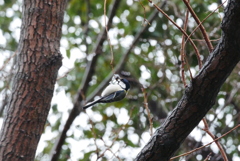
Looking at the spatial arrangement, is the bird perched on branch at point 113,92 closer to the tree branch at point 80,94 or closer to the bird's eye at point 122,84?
the bird's eye at point 122,84

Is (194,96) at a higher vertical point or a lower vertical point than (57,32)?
lower

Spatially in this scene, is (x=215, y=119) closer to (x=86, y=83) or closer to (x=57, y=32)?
(x=86, y=83)

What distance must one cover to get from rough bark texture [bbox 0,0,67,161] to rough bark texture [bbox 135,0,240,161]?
0.66 meters

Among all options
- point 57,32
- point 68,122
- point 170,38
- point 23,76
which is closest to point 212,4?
point 170,38

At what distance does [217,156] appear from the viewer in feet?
12.5

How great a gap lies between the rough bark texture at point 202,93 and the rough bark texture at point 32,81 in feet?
2.17

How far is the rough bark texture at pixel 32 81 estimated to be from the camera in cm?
199

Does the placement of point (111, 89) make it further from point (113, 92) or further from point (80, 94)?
point (80, 94)

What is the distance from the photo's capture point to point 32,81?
204cm

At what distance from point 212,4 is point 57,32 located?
212cm

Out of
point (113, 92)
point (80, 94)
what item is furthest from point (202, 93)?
point (80, 94)

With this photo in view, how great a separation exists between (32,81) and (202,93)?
958 millimetres

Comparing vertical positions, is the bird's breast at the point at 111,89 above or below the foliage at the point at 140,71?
below

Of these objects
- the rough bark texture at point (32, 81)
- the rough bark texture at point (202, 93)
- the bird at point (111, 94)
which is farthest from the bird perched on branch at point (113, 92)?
the rough bark texture at point (202, 93)
